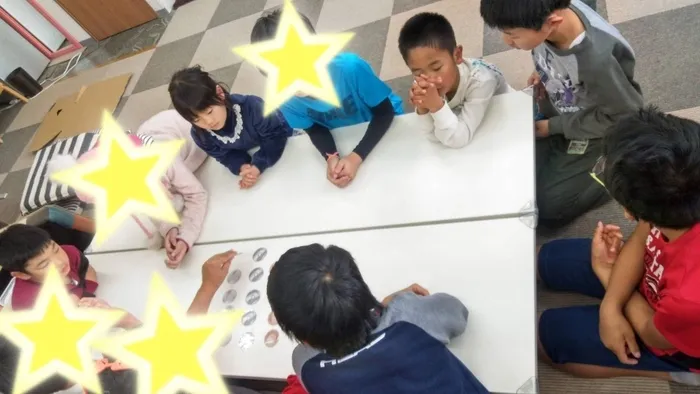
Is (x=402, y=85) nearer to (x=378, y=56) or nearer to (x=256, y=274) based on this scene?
(x=378, y=56)

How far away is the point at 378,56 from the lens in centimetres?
248

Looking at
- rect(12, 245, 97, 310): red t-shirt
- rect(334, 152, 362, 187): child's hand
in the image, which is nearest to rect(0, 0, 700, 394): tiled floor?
rect(334, 152, 362, 187): child's hand

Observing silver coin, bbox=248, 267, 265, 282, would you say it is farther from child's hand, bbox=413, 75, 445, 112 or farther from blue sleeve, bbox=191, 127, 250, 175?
child's hand, bbox=413, 75, 445, 112

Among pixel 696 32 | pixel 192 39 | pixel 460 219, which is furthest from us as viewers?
pixel 192 39

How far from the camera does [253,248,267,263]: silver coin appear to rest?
136 cm

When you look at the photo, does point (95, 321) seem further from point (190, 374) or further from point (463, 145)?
point (463, 145)

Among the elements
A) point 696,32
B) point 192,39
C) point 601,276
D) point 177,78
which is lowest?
point 696,32

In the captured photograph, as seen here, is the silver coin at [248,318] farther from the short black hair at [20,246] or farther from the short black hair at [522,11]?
the short black hair at [522,11]

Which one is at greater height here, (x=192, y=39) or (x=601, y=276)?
(x=192, y=39)

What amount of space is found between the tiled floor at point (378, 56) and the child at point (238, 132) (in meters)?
0.88

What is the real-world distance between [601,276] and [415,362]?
2.00ft

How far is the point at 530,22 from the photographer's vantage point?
1.19 metres

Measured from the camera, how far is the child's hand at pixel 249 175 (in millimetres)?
1533

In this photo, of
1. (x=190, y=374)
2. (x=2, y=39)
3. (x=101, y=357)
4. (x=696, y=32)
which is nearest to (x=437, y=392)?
(x=190, y=374)
